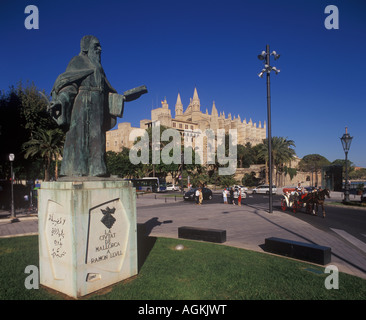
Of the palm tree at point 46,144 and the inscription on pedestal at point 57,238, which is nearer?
the inscription on pedestal at point 57,238

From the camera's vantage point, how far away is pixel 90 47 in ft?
17.2

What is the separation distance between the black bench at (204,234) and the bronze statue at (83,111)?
14.8ft

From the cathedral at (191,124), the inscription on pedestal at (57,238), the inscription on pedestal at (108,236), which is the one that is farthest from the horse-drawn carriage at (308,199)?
the cathedral at (191,124)

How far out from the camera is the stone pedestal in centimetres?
418

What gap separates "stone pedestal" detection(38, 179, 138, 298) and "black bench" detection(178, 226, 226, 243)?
142 inches

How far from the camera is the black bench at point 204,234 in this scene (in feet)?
26.5

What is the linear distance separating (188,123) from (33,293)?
98.9m

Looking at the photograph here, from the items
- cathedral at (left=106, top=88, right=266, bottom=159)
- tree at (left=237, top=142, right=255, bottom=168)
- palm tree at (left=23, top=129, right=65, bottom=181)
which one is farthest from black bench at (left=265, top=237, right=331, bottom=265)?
cathedral at (left=106, top=88, right=266, bottom=159)

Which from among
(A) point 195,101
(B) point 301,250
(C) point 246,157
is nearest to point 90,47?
(B) point 301,250

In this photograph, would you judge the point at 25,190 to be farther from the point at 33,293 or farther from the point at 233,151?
Answer: the point at 233,151

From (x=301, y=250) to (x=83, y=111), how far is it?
599cm

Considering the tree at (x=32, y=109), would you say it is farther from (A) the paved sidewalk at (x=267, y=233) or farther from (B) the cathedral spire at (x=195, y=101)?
(B) the cathedral spire at (x=195, y=101)

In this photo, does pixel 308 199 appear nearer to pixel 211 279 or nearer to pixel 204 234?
pixel 204 234
